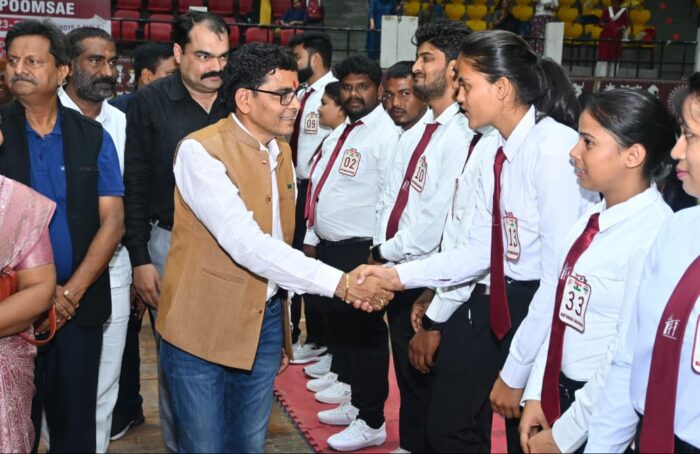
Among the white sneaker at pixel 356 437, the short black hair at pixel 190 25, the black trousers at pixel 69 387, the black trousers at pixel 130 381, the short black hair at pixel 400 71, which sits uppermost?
the short black hair at pixel 190 25

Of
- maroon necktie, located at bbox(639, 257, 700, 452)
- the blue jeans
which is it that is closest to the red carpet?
the blue jeans

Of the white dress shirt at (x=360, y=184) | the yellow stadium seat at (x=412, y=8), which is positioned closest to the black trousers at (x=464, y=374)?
the white dress shirt at (x=360, y=184)

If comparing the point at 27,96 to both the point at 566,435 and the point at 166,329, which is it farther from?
the point at 566,435

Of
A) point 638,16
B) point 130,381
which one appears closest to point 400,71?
point 130,381

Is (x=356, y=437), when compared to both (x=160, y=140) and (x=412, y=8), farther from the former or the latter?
(x=412, y=8)

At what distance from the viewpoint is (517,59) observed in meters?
2.46

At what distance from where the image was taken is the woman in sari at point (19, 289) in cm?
216

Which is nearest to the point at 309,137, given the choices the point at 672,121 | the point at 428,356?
the point at 428,356

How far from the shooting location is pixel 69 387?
282cm

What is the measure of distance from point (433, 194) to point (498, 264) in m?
0.72

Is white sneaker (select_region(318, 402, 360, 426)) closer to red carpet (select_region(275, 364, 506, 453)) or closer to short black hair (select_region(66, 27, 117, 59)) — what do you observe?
red carpet (select_region(275, 364, 506, 453))

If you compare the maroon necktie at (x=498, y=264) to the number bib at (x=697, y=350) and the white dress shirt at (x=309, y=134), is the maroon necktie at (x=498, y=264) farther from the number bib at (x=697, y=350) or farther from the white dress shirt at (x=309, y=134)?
the white dress shirt at (x=309, y=134)

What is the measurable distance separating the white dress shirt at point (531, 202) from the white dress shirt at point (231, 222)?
541 mm

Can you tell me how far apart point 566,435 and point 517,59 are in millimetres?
1142
